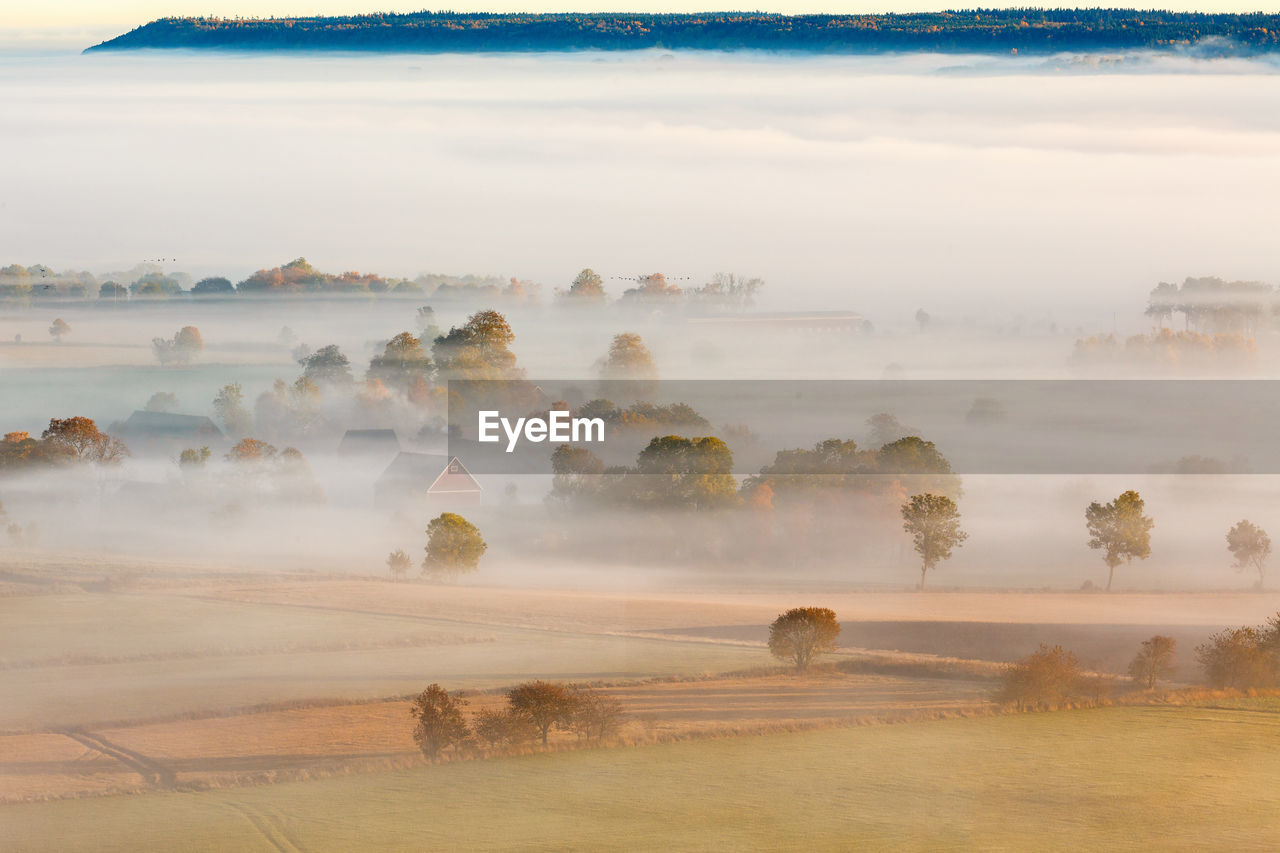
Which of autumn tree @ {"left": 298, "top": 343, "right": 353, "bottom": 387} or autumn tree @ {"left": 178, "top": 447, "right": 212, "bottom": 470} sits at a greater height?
autumn tree @ {"left": 298, "top": 343, "right": 353, "bottom": 387}

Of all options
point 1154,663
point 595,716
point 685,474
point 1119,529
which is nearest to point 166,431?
point 685,474

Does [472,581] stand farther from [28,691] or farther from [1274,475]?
[1274,475]

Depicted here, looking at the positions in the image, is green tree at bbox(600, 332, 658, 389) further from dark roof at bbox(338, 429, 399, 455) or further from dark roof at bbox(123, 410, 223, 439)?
dark roof at bbox(123, 410, 223, 439)

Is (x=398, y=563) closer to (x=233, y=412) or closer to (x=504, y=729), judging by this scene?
(x=233, y=412)

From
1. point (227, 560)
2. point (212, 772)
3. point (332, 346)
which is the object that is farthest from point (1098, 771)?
point (332, 346)

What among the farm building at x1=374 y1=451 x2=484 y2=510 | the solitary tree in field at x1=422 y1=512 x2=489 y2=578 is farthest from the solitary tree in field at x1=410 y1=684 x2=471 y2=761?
the farm building at x1=374 y1=451 x2=484 y2=510

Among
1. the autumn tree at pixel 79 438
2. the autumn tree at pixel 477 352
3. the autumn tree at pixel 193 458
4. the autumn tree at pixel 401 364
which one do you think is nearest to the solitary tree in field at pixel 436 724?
the autumn tree at pixel 477 352
